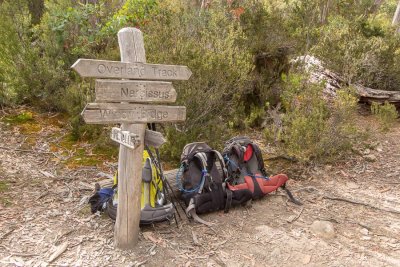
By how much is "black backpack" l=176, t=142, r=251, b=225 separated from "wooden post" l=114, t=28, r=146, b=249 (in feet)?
2.41

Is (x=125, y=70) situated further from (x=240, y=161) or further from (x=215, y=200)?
(x=240, y=161)

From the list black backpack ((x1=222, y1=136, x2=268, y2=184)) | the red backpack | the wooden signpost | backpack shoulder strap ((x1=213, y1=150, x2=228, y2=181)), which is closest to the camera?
the wooden signpost

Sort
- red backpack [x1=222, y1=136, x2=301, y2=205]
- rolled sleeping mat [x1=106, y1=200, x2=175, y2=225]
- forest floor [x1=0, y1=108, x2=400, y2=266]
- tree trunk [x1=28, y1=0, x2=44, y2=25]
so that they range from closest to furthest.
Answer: forest floor [x1=0, y1=108, x2=400, y2=266] → rolled sleeping mat [x1=106, y1=200, x2=175, y2=225] → red backpack [x1=222, y1=136, x2=301, y2=205] → tree trunk [x1=28, y1=0, x2=44, y2=25]

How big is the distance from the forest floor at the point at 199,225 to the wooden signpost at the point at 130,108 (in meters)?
0.40

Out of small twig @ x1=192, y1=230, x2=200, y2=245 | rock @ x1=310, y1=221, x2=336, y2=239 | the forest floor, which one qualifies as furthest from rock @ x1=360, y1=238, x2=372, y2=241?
small twig @ x1=192, y1=230, x2=200, y2=245

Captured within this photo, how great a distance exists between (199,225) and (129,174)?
1.04m

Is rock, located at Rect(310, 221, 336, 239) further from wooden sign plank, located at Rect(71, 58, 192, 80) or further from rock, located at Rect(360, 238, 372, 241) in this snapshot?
wooden sign plank, located at Rect(71, 58, 192, 80)

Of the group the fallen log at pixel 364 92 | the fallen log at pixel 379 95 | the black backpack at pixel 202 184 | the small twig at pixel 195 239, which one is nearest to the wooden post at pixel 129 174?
the small twig at pixel 195 239

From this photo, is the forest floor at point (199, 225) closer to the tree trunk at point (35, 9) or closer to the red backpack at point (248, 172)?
the red backpack at point (248, 172)

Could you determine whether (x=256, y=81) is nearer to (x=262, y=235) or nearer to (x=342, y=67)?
(x=342, y=67)

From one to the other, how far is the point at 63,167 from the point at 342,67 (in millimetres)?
6153

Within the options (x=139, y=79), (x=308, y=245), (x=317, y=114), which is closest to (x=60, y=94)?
(x=139, y=79)

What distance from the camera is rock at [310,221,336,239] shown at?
3486 mm

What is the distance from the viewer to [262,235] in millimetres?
3445
